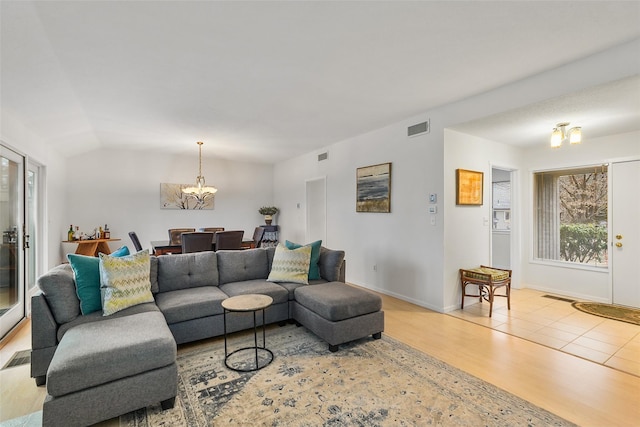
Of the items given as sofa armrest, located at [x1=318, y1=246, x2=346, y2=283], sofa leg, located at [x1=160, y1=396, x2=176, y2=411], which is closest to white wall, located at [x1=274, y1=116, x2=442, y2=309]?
sofa armrest, located at [x1=318, y1=246, x2=346, y2=283]

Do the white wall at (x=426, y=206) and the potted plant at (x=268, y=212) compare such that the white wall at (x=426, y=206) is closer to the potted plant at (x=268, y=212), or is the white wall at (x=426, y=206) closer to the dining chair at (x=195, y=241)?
the dining chair at (x=195, y=241)

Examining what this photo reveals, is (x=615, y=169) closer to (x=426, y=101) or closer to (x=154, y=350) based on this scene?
(x=426, y=101)

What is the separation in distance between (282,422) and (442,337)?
6.32ft

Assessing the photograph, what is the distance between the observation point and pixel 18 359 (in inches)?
102

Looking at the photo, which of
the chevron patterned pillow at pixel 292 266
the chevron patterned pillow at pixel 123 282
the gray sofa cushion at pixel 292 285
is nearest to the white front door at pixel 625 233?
the gray sofa cushion at pixel 292 285

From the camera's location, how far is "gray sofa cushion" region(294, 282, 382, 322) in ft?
8.96

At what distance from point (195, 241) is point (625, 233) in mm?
5928

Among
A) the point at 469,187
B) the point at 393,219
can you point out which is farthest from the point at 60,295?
the point at 469,187

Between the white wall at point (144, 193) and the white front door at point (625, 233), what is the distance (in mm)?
6748

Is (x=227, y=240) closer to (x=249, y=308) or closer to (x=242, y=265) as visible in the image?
(x=242, y=265)

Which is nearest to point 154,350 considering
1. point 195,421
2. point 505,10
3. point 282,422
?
point 195,421

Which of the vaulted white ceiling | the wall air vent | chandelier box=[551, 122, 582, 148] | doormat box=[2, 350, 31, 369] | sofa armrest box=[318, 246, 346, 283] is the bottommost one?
doormat box=[2, 350, 31, 369]

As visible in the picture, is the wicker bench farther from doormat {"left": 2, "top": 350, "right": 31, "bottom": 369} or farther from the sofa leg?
doormat {"left": 2, "top": 350, "right": 31, "bottom": 369}

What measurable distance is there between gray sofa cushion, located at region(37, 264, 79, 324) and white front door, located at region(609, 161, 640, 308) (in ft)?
20.4
